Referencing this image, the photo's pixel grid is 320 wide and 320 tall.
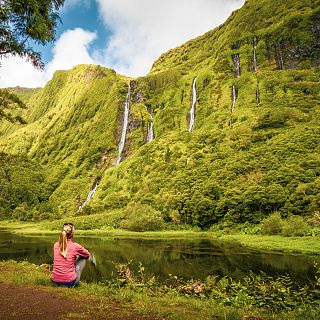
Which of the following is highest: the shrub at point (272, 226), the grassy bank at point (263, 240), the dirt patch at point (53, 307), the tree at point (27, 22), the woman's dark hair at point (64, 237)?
the tree at point (27, 22)

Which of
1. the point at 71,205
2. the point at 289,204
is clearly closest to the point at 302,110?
the point at 289,204

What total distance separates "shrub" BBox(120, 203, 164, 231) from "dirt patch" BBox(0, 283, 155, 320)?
9737 centimetres

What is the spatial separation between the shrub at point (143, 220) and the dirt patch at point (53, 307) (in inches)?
3834

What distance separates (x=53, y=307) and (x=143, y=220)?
329ft

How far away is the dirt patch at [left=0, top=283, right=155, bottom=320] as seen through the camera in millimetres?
10531

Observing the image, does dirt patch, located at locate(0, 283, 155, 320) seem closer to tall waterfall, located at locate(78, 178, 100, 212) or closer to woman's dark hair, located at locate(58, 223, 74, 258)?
woman's dark hair, located at locate(58, 223, 74, 258)

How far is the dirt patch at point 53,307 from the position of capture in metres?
10.5

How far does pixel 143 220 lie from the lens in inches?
4360

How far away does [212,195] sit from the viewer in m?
115

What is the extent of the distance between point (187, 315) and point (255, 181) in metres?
103

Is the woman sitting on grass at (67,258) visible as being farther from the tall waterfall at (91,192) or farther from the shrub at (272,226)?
the tall waterfall at (91,192)

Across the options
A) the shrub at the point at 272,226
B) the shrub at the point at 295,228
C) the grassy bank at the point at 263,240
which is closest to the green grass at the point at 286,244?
the grassy bank at the point at 263,240

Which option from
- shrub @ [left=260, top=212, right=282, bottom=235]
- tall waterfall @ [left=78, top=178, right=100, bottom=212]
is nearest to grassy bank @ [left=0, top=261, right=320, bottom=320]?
shrub @ [left=260, top=212, right=282, bottom=235]

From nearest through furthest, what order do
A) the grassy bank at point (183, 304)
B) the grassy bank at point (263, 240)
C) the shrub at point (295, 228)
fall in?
1. the grassy bank at point (183, 304)
2. the grassy bank at point (263, 240)
3. the shrub at point (295, 228)
